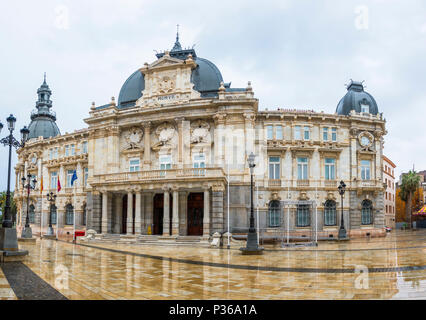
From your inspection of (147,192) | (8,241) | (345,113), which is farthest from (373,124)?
(8,241)

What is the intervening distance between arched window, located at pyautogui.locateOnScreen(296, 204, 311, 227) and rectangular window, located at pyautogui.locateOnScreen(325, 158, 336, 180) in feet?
14.1

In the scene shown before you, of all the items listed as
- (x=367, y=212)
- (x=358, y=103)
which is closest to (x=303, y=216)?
(x=367, y=212)

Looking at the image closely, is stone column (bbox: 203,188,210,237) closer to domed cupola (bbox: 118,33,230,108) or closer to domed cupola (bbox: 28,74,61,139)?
domed cupola (bbox: 118,33,230,108)

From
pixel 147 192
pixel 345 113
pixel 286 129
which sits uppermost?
pixel 345 113

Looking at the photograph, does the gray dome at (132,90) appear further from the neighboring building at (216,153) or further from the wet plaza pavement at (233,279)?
the wet plaza pavement at (233,279)

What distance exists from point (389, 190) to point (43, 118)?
219 feet

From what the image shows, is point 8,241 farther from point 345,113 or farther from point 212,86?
point 345,113

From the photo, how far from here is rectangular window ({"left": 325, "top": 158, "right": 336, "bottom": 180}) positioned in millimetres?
Result: 39875

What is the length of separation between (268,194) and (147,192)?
1294 centimetres

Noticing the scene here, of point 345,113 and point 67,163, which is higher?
point 345,113

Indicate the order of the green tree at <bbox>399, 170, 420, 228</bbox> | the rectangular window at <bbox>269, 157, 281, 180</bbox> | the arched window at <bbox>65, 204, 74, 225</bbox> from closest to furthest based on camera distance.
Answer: the rectangular window at <bbox>269, 157, 281, 180</bbox>
the arched window at <bbox>65, 204, 74, 225</bbox>
the green tree at <bbox>399, 170, 420, 228</bbox>

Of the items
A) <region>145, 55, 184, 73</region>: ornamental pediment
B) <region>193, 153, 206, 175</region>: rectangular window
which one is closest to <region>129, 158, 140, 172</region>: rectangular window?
<region>193, 153, 206, 175</region>: rectangular window

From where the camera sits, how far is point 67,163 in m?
49.8
